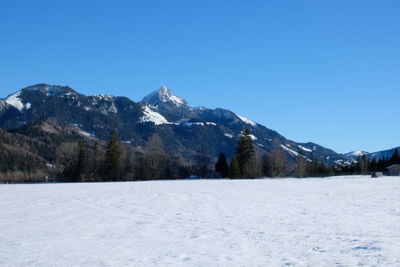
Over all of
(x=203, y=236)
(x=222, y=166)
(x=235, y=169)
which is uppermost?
(x=222, y=166)

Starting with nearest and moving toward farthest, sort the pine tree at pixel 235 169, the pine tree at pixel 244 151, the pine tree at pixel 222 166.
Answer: the pine tree at pixel 235 169, the pine tree at pixel 244 151, the pine tree at pixel 222 166

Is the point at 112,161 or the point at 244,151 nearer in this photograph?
the point at 112,161

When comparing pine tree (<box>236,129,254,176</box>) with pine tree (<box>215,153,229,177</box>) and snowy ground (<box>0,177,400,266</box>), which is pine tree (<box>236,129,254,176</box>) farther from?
snowy ground (<box>0,177,400,266</box>)

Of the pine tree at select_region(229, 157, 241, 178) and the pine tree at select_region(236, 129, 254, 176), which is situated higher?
the pine tree at select_region(236, 129, 254, 176)

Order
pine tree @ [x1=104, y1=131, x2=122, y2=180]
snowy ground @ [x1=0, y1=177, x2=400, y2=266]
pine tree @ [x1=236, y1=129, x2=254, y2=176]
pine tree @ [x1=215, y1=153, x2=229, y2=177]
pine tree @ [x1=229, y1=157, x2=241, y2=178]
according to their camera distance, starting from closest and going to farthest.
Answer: snowy ground @ [x1=0, y1=177, x2=400, y2=266] → pine tree @ [x1=229, y1=157, x2=241, y2=178] → pine tree @ [x1=104, y1=131, x2=122, y2=180] → pine tree @ [x1=236, y1=129, x2=254, y2=176] → pine tree @ [x1=215, y1=153, x2=229, y2=177]

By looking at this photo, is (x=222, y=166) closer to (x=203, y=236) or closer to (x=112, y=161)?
(x=112, y=161)

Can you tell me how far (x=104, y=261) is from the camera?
10.4 m

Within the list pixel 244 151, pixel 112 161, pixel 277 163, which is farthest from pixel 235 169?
pixel 112 161

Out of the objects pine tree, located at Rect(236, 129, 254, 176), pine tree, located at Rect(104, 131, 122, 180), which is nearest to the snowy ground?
pine tree, located at Rect(104, 131, 122, 180)

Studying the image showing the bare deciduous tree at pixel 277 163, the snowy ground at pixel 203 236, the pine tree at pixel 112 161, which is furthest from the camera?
the bare deciduous tree at pixel 277 163

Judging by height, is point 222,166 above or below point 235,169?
above

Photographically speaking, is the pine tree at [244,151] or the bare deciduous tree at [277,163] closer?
the pine tree at [244,151]

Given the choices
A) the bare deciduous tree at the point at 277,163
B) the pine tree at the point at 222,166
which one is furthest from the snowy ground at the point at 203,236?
the bare deciduous tree at the point at 277,163

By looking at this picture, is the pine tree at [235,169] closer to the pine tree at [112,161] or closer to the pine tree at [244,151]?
the pine tree at [244,151]
